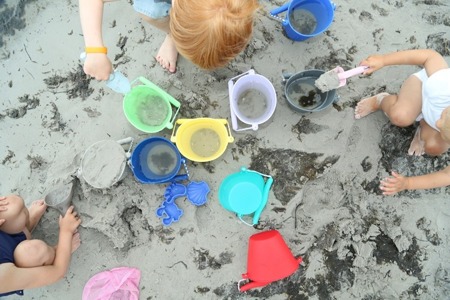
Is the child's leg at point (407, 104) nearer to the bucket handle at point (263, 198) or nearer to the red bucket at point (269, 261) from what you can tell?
the bucket handle at point (263, 198)

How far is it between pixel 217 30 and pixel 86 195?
112 centimetres

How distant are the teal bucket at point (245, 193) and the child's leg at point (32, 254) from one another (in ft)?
2.95

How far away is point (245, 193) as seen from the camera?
183 cm

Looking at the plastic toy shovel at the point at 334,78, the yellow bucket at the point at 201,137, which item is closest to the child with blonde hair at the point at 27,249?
the yellow bucket at the point at 201,137

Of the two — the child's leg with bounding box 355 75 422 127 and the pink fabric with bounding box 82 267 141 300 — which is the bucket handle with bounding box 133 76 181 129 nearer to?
the pink fabric with bounding box 82 267 141 300

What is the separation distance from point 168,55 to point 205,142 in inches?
21.0

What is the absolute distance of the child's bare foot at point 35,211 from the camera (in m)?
1.85

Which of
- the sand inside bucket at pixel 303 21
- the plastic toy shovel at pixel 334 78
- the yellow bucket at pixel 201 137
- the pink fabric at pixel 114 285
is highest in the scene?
the sand inside bucket at pixel 303 21

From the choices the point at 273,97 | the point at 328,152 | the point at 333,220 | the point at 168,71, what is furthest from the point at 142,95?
→ the point at 333,220

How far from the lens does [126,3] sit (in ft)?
6.95

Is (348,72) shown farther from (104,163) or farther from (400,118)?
(104,163)

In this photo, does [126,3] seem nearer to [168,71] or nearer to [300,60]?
[168,71]

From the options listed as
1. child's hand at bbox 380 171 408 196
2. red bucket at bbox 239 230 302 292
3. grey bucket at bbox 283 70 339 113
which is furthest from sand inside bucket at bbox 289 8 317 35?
red bucket at bbox 239 230 302 292

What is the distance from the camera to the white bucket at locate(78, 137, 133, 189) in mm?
1765
